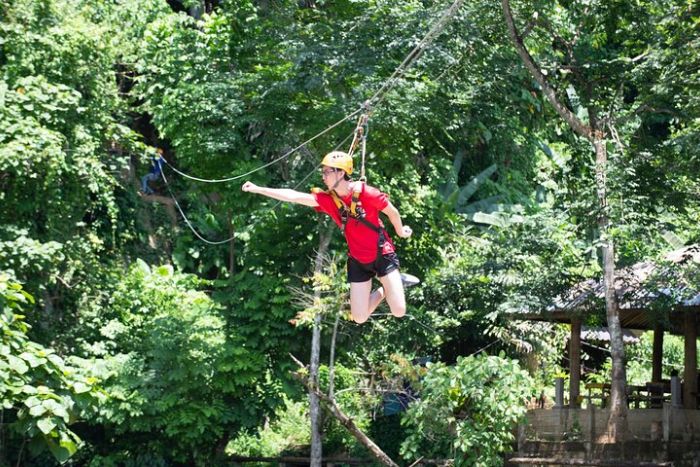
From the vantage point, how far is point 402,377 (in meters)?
13.5

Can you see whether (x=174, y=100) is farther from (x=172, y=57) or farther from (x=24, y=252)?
(x=24, y=252)

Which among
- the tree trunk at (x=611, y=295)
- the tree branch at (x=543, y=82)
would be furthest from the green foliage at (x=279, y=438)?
the tree branch at (x=543, y=82)

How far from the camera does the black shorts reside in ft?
23.6

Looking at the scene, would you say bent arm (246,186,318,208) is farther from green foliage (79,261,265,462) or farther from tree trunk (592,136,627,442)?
green foliage (79,261,265,462)

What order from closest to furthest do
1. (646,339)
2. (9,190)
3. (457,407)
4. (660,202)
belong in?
(457,407), (660,202), (9,190), (646,339)

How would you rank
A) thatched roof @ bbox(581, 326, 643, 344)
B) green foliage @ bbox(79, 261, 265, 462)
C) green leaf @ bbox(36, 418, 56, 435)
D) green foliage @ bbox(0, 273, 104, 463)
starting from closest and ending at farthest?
green leaf @ bbox(36, 418, 56, 435) < green foliage @ bbox(0, 273, 104, 463) < green foliage @ bbox(79, 261, 265, 462) < thatched roof @ bbox(581, 326, 643, 344)

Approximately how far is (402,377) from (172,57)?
20.4 feet

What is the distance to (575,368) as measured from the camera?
14094 mm

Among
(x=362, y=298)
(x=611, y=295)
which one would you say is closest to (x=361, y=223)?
(x=362, y=298)

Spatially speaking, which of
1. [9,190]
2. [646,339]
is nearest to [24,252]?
[9,190]

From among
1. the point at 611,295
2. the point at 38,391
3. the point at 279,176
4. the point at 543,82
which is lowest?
the point at 38,391

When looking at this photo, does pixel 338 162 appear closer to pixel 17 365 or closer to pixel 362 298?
pixel 362 298

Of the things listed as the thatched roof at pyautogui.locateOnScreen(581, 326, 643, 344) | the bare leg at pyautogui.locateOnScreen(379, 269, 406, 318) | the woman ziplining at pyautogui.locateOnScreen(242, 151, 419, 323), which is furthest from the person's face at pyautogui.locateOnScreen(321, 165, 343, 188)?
the thatched roof at pyautogui.locateOnScreen(581, 326, 643, 344)

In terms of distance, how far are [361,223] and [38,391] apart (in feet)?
9.92
